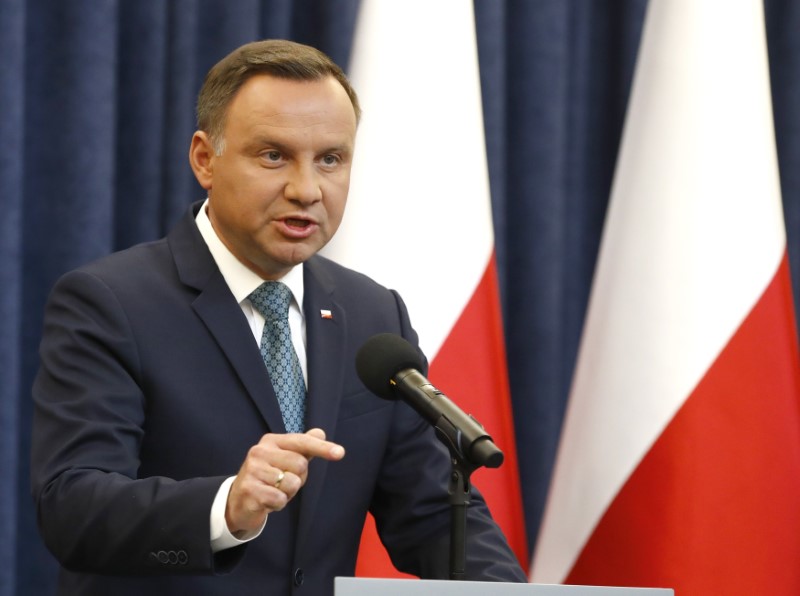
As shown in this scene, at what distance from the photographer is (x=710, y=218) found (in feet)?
9.47

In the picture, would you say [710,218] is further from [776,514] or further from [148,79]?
[148,79]

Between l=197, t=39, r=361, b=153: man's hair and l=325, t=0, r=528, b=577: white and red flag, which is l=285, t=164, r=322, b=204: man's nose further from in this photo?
l=325, t=0, r=528, b=577: white and red flag

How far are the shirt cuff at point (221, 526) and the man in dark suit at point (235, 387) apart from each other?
1.5 inches

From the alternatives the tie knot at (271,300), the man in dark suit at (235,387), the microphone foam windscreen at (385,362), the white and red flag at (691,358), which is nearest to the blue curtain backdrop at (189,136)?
the white and red flag at (691,358)

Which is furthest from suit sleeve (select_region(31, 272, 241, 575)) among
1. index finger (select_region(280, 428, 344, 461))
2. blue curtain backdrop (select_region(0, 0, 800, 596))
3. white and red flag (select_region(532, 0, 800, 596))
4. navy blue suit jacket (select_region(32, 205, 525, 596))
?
white and red flag (select_region(532, 0, 800, 596))

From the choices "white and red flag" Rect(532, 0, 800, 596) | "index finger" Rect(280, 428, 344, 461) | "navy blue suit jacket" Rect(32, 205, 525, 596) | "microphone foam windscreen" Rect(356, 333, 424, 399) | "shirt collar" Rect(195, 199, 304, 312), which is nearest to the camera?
"index finger" Rect(280, 428, 344, 461)

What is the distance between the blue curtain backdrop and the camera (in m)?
2.87

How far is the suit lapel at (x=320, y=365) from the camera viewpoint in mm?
1869

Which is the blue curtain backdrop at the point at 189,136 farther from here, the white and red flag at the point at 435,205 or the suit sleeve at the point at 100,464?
the suit sleeve at the point at 100,464

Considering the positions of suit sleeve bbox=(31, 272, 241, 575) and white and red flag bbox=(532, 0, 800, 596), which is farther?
white and red flag bbox=(532, 0, 800, 596)

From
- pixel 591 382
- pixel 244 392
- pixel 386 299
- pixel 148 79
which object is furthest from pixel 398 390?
pixel 148 79

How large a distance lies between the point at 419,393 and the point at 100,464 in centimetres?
50

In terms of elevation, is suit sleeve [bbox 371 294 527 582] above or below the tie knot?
below

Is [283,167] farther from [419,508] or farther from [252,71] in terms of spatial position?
[419,508]
